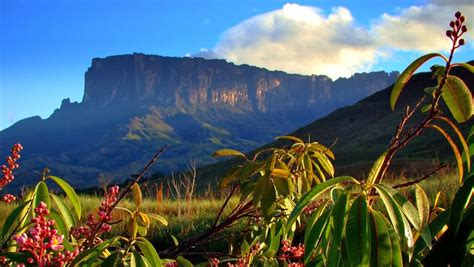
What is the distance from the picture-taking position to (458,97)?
4.09 ft

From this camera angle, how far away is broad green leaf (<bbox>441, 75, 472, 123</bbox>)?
1.23 m

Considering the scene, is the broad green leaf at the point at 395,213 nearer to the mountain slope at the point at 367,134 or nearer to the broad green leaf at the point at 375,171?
the broad green leaf at the point at 375,171

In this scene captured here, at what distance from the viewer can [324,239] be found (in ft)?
4.39

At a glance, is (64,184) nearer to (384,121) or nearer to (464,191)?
(464,191)

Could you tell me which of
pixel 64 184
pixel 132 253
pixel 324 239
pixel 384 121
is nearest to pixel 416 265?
pixel 324 239

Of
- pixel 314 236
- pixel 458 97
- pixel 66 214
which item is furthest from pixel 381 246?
pixel 66 214

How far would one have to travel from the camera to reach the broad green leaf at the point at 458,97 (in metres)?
1.23

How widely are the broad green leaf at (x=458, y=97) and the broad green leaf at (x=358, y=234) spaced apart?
391 millimetres

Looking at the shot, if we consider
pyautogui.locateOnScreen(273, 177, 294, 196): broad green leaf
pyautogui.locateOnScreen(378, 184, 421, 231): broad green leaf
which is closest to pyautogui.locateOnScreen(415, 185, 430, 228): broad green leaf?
pyautogui.locateOnScreen(378, 184, 421, 231): broad green leaf

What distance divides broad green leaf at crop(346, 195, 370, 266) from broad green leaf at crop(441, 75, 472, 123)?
0.39 metres

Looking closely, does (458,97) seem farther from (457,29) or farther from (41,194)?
(41,194)

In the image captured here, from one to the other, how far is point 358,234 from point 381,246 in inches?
3.5

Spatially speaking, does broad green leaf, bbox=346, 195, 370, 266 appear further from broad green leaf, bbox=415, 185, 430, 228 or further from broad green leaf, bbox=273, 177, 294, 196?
broad green leaf, bbox=273, 177, 294, 196

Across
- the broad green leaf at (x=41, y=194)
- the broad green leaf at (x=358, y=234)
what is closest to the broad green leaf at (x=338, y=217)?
the broad green leaf at (x=358, y=234)
